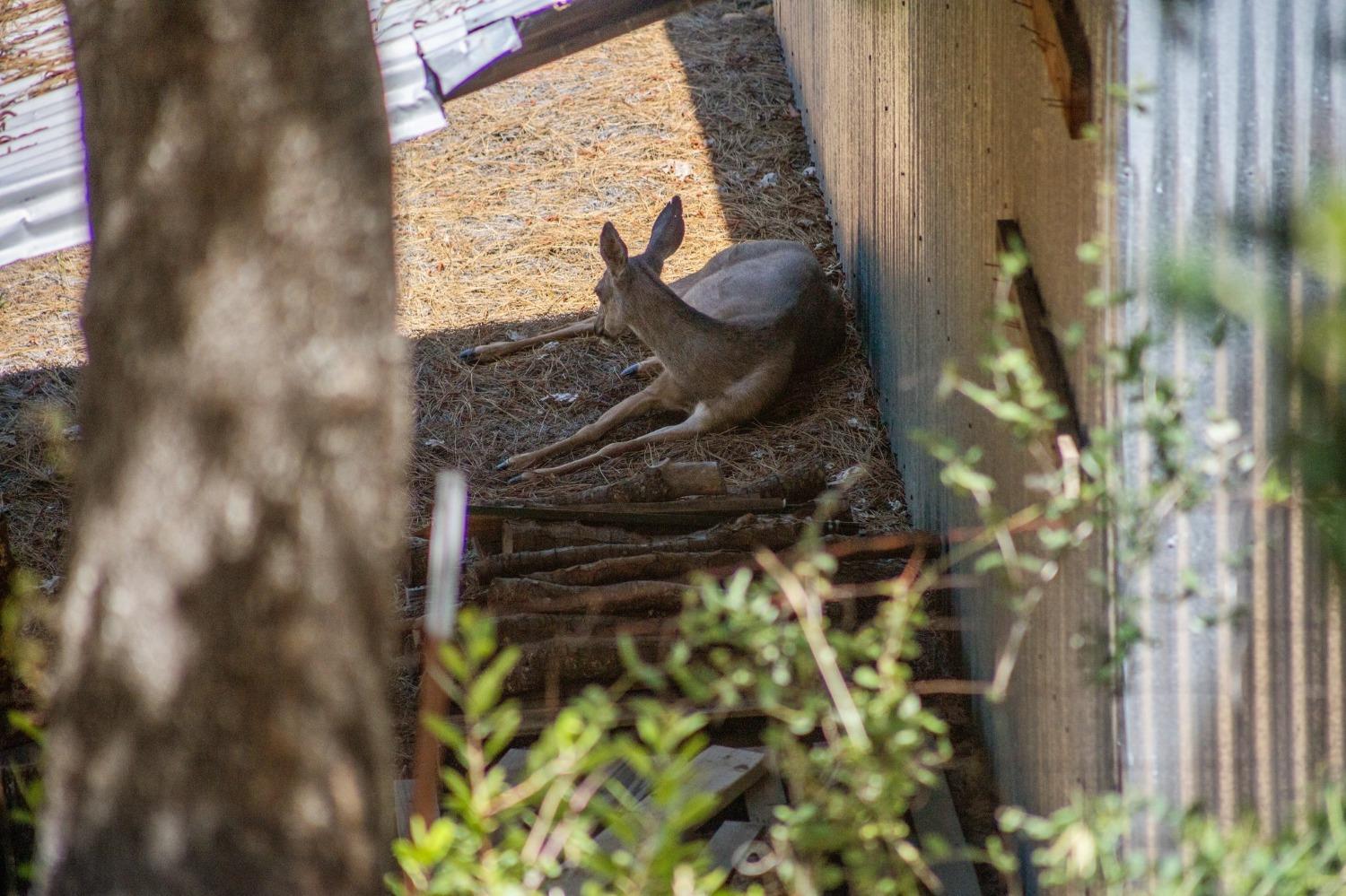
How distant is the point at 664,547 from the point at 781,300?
3.00m

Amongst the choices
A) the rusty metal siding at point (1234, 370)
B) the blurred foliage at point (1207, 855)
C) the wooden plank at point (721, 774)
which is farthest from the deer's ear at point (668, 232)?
the blurred foliage at point (1207, 855)

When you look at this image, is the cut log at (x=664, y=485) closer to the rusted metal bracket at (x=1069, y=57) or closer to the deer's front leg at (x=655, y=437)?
the deer's front leg at (x=655, y=437)

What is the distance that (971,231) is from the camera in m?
4.75

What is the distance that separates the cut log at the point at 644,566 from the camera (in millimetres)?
5262

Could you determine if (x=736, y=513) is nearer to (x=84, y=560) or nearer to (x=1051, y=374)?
(x=1051, y=374)

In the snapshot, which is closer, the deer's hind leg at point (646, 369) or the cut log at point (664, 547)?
the cut log at point (664, 547)

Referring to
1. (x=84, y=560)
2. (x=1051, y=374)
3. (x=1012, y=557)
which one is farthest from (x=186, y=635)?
(x=1051, y=374)

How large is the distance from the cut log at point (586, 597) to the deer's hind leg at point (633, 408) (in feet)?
8.52

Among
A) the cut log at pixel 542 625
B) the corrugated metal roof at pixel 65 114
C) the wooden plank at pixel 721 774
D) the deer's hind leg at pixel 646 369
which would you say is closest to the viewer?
the wooden plank at pixel 721 774

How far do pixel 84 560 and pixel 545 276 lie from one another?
782 cm

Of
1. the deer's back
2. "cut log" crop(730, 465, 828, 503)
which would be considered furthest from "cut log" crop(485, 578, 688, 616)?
the deer's back

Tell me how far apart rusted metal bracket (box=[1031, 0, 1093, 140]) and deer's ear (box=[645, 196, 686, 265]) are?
5826 millimetres

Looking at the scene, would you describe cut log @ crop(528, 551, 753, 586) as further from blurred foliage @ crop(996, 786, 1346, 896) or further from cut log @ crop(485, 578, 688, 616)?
blurred foliage @ crop(996, 786, 1346, 896)

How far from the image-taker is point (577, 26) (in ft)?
26.0
